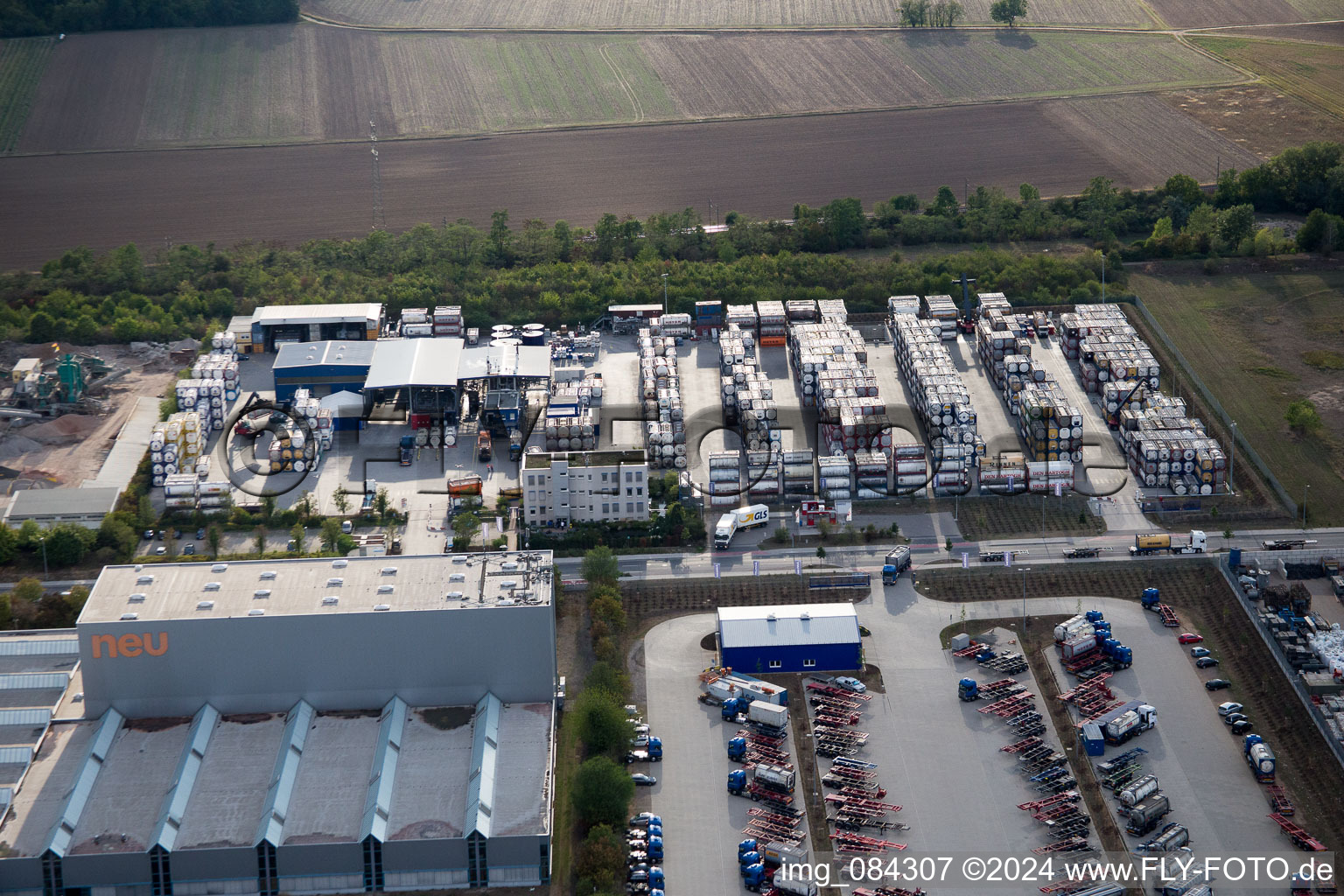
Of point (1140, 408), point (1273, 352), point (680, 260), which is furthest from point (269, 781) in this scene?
point (1273, 352)

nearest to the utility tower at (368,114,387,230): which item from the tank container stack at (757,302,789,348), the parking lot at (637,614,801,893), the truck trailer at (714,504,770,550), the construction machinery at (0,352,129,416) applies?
the construction machinery at (0,352,129,416)

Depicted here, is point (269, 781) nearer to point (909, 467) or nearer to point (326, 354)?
point (909, 467)

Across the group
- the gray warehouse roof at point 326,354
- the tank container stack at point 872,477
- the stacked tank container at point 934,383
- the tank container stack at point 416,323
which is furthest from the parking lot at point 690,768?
the tank container stack at point 416,323

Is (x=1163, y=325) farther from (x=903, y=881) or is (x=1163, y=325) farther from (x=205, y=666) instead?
(x=205, y=666)

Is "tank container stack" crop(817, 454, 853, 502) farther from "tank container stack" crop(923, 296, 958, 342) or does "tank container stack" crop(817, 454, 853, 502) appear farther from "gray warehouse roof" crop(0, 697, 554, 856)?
"gray warehouse roof" crop(0, 697, 554, 856)

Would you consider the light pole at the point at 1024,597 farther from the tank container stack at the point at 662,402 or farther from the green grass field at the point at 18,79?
the green grass field at the point at 18,79
